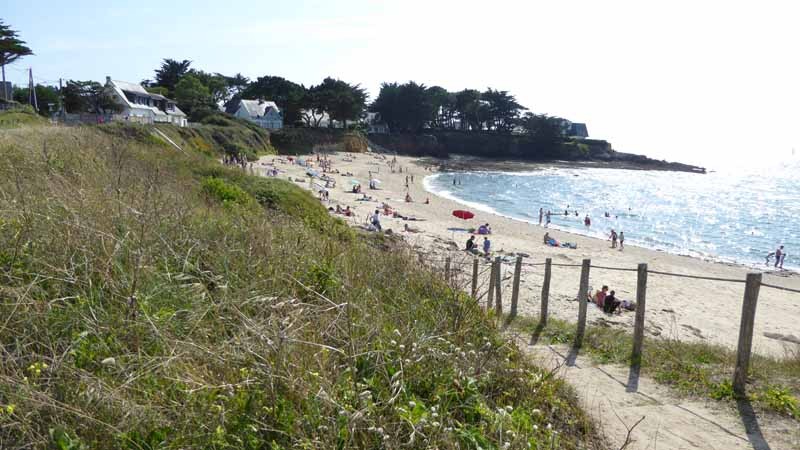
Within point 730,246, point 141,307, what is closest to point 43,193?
point 141,307

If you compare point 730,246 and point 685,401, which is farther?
point 730,246

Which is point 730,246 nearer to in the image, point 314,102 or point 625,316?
point 625,316

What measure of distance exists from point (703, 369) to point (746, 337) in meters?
0.72

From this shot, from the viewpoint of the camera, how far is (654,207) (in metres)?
49.0

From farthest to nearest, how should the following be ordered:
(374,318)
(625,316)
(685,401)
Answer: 1. (625,316)
2. (685,401)
3. (374,318)

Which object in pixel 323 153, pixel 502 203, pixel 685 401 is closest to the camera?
pixel 685 401

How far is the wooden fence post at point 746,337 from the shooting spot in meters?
5.29

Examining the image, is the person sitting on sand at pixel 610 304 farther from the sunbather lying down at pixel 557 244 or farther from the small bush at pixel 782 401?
the sunbather lying down at pixel 557 244

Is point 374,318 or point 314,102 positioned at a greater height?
point 314,102

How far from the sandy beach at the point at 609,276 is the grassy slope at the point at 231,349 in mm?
1826

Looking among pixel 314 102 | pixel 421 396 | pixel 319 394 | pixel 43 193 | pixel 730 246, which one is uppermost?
pixel 314 102

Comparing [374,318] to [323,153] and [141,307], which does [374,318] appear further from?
[323,153]

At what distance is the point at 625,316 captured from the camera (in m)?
13.3

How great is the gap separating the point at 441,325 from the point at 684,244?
106 ft
